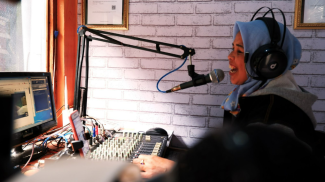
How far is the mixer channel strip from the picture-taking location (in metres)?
0.96

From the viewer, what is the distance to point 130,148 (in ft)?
3.43

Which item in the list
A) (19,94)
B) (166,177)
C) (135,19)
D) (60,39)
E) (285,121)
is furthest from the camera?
(135,19)

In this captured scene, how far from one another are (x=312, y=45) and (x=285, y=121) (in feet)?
3.37

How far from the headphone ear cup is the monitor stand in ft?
3.89

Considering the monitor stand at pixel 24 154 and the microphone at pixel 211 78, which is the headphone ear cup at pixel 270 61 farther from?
the monitor stand at pixel 24 154

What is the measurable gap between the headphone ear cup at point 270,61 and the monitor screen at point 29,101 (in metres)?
1.12

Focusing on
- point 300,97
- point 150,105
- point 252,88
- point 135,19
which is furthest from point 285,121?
point 135,19

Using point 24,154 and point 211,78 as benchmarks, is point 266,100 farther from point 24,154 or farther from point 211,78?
Answer: point 24,154

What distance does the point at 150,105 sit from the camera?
1774 millimetres

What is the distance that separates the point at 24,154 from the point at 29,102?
0.26 meters

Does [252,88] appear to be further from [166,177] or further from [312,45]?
[166,177]

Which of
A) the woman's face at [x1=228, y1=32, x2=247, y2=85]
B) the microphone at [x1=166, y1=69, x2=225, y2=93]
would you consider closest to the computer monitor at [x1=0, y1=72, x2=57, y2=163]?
the microphone at [x1=166, y1=69, x2=225, y2=93]

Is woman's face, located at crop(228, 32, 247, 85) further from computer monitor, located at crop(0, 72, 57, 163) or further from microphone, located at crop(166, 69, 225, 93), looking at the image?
computer monitor, located at crop(0, 72, 57, 163)

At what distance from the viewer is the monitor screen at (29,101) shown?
37.1 inches
